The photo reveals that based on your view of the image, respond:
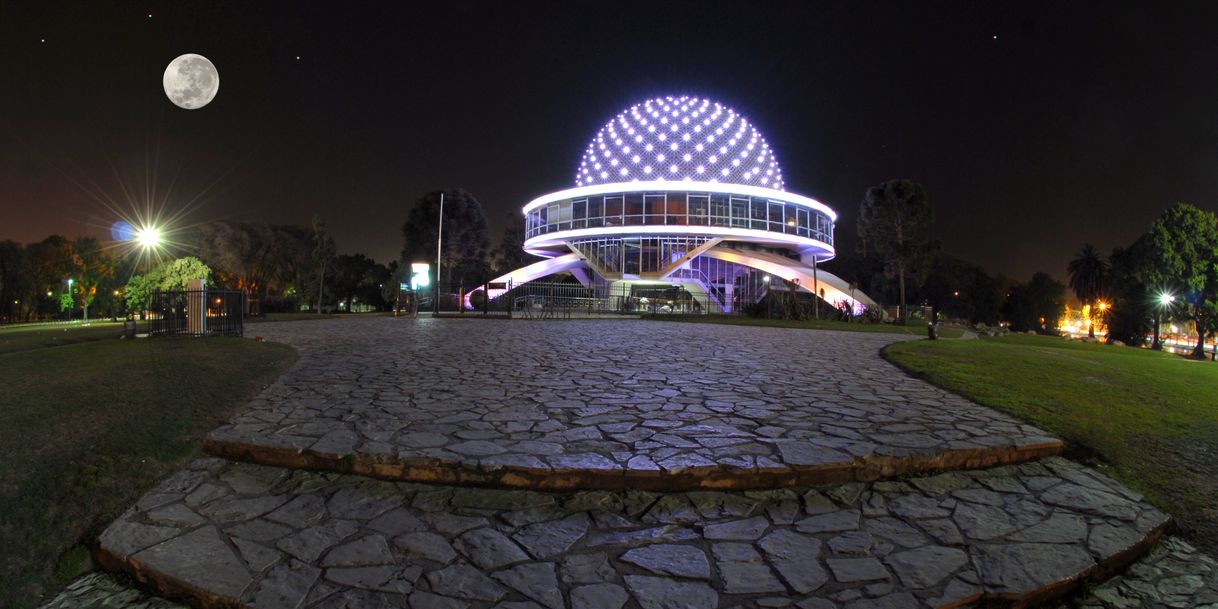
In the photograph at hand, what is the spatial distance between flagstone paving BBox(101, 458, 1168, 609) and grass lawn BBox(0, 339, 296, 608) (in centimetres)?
21

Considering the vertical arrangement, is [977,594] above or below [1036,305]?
below

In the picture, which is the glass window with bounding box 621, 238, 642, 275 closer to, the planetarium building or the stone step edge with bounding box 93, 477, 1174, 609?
the planetarium building

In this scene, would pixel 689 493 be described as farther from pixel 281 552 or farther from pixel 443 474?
pixel 281 552

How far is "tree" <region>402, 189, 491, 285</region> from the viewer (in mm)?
48781

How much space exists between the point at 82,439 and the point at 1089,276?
76394 millimetres

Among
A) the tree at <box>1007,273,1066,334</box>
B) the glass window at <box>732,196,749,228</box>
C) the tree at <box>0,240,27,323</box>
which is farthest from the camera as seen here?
the tree at <box>1007,273,1066,334</box>

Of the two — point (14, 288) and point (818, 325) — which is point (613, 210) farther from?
point (14, 288)

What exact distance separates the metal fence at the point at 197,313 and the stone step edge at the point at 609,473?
375 inches

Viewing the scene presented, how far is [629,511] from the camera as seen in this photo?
112 inches

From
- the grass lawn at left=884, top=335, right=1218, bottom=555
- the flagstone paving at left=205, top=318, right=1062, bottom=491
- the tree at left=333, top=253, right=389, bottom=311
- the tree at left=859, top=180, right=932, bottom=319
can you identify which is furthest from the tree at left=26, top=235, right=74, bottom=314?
the tree at left=859, top=180, right=932, bottom=319

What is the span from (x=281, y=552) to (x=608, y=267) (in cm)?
3842

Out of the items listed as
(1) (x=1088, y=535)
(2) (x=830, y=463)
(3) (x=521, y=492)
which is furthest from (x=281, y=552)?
(1) (x=1088, y=535)

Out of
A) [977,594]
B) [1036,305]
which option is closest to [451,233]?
[977,594]

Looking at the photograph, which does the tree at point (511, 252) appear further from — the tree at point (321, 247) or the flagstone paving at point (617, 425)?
the flagstone paving at point (617, 425)
